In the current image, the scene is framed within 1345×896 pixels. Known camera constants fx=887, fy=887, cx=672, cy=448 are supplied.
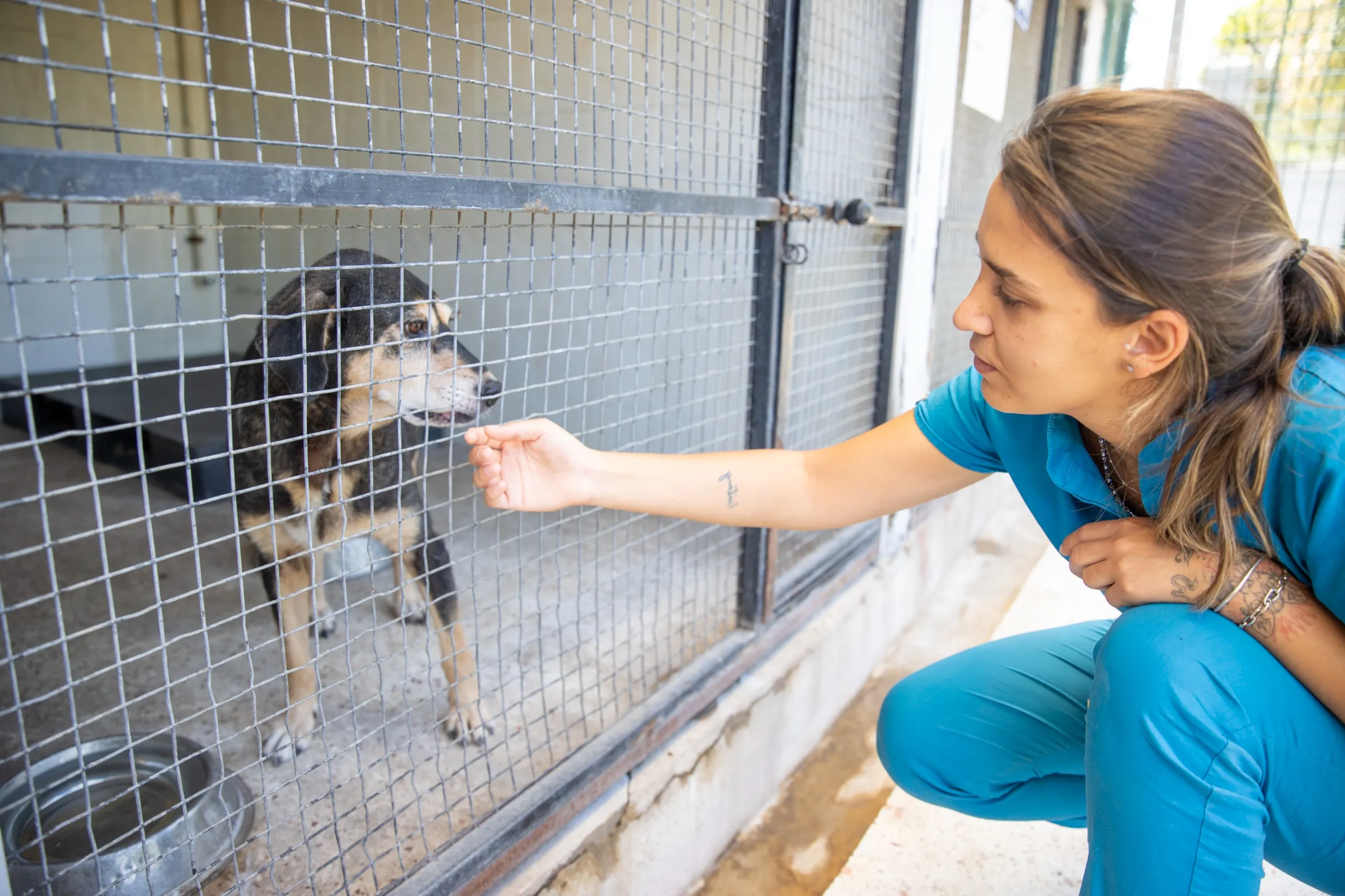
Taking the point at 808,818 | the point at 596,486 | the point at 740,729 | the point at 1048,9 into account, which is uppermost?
the point at 1048,9

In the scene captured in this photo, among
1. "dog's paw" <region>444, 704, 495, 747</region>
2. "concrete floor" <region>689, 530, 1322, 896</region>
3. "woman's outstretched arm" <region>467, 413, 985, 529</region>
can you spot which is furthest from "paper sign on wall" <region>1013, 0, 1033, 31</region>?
"dog's paw" <region>444, 704, 495, 747</region>

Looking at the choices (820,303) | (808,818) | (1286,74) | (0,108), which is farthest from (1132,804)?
Answer: (0,108)

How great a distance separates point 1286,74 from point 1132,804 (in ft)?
17.6

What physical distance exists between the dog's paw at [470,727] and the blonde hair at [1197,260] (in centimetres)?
157

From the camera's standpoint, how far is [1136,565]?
50.4 inches

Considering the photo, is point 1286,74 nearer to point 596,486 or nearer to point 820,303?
point 820,303

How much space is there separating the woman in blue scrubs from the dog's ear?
1.62 ft

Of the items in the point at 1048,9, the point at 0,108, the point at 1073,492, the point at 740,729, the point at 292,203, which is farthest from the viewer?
the point at 0,108

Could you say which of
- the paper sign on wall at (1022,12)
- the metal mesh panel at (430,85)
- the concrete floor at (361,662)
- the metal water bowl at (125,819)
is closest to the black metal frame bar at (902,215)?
the metal mesh panel at (430,85)

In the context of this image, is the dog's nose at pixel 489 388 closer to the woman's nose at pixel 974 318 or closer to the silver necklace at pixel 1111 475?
the woman's nose at pixel 974 318

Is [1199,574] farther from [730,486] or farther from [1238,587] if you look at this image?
Answer: [730,486]

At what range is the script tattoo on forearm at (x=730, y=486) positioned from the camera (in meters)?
1.65

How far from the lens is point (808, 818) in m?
2.49

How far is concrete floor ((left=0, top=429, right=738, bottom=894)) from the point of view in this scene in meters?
1.68
